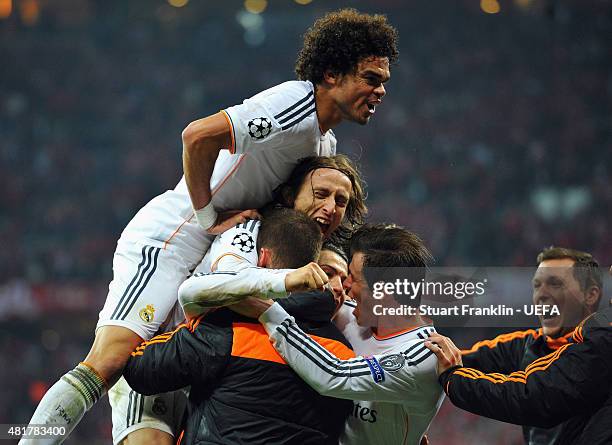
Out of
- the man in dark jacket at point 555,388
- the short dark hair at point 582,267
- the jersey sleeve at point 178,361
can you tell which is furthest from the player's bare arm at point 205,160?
the short dark hair at point 582,267

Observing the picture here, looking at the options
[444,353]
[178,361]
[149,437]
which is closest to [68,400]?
[149,437]

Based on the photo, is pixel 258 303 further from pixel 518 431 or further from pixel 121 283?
pixel 518 431

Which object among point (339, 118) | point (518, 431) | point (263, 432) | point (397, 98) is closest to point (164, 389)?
point (263, 432)

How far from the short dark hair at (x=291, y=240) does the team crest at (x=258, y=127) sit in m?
0.39

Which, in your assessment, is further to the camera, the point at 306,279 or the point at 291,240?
the point at 291,240

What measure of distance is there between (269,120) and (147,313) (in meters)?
0.89

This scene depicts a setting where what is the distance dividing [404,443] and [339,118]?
4.29ft

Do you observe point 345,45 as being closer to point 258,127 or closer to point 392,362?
point 258,127

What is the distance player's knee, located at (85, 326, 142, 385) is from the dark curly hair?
128cm

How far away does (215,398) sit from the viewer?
2754 mm

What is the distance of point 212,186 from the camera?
3416mm

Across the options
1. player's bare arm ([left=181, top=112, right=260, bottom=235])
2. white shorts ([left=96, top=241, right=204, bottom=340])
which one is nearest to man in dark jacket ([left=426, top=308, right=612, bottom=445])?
player's bare arm ([left=181, top=112, right=260, bottom=235])

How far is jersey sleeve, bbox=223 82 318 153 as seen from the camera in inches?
127
